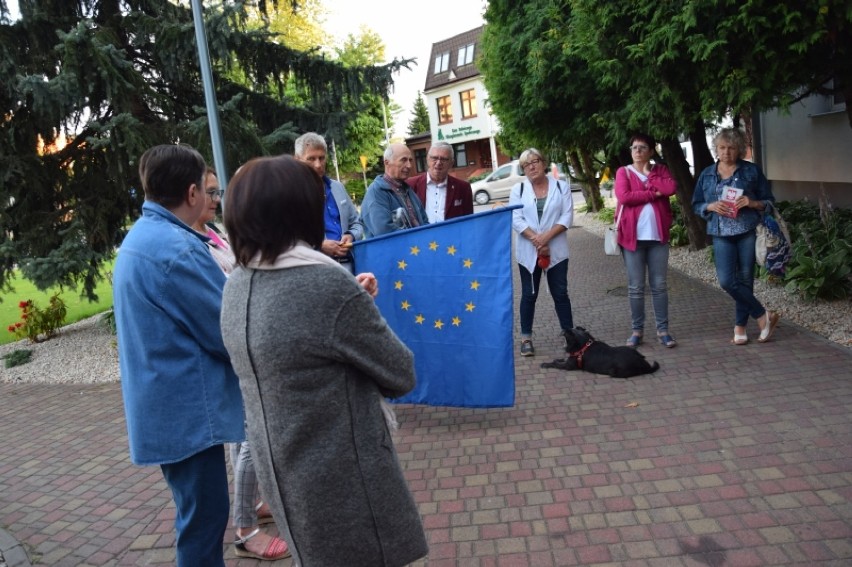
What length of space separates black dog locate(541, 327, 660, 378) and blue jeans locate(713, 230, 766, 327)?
3.54 feet

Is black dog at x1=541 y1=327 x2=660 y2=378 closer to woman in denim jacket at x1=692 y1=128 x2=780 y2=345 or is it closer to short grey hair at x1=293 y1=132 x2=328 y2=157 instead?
woman in denim jacket at x1=692 y1=128 x2=780 y2=345

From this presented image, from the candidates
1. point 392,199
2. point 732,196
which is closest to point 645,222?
point 732,196

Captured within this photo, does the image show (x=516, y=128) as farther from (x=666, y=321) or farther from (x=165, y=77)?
(x=666, y=321)

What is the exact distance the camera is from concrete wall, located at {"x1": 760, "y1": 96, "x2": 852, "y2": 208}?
946 cm

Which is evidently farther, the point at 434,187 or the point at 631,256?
the point at 631,256

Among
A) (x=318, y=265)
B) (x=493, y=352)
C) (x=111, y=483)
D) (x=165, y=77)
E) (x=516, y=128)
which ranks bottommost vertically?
(x=111, y=483)

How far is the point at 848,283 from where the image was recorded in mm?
6742

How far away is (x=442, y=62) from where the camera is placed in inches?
1943

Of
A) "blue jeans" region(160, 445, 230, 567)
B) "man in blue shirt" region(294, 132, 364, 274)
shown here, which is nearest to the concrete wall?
"man in blue shirt" region(294, 132, 364, 274)

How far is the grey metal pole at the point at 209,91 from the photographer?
→ 7677 millimetres

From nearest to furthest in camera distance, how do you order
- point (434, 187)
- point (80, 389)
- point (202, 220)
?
point (202, 220) → point (434, 187) → point (80, 389)

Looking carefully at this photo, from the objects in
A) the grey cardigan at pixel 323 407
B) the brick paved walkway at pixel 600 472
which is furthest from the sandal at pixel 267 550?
the grey cardigan at pixel 323 407

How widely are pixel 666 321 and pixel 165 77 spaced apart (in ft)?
25.8

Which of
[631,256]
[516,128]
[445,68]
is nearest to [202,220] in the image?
[631,256]
